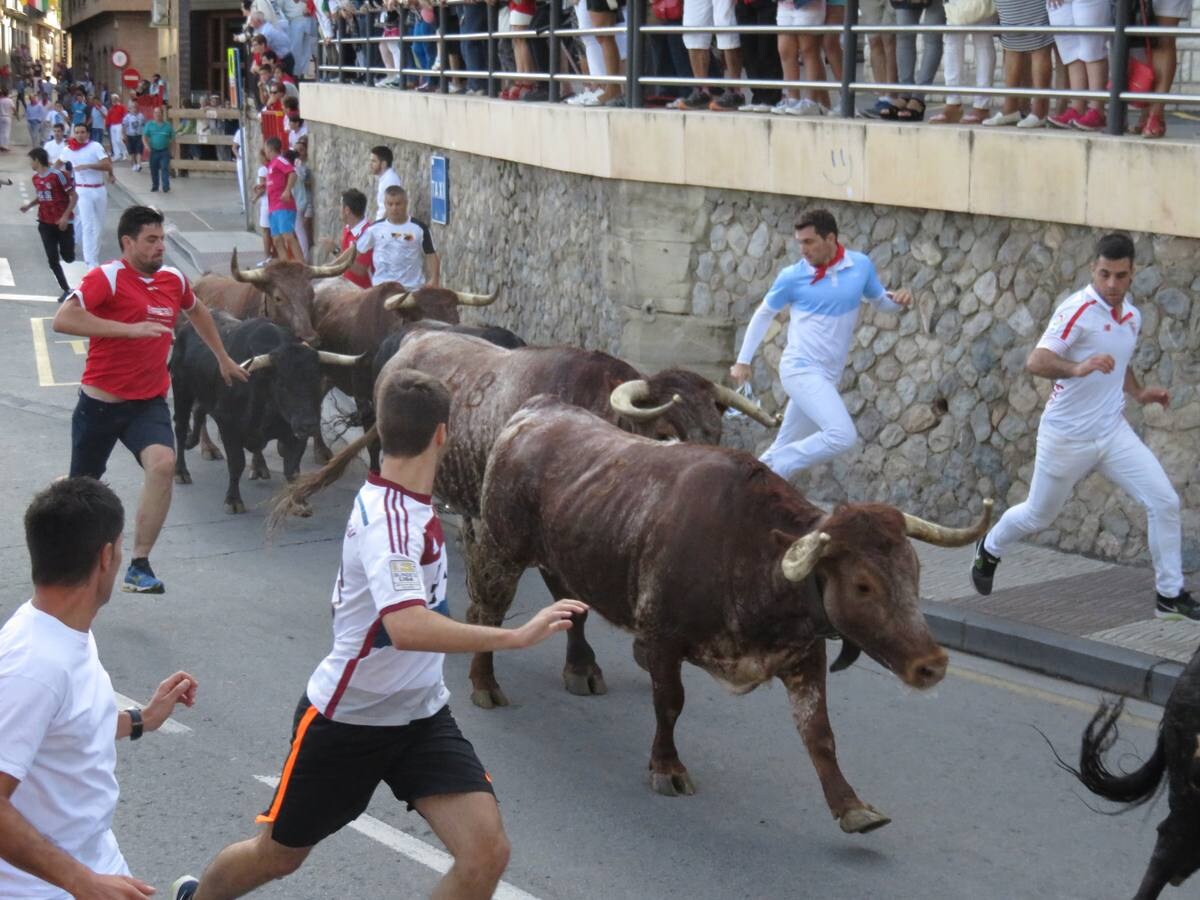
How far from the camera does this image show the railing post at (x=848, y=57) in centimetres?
1084

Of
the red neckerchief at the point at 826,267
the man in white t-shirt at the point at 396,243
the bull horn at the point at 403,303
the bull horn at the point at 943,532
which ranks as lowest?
the bull horn at the point at 943,532

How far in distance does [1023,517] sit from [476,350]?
10.1 feet

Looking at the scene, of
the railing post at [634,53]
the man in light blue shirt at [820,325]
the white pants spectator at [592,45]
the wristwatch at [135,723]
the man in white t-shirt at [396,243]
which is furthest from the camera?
the man in white t-shirt at [396,243]

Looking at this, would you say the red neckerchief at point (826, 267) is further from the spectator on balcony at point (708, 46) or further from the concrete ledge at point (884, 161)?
the spectator on balcony at point (708, 46)

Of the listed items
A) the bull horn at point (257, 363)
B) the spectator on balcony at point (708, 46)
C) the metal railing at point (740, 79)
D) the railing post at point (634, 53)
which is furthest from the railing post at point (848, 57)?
the bull horn at point (257, 363)

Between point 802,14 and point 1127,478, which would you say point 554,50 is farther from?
point 1127,478

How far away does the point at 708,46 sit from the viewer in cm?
1276

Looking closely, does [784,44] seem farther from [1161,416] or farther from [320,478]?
[320,478]

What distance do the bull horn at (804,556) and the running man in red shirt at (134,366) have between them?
3958 millimetres

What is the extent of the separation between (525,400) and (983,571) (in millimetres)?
2564

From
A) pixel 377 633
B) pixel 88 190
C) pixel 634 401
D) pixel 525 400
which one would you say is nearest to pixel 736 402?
pixel 634 401

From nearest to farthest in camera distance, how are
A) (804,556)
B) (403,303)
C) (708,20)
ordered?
(804,556), (403,303), (708,20)

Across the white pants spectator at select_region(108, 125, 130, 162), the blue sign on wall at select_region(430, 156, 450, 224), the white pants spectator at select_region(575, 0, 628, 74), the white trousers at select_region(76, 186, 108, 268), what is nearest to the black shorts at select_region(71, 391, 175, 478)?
the white pants spectator at select_region(575, 0, 628, 74)

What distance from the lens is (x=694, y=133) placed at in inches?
474
